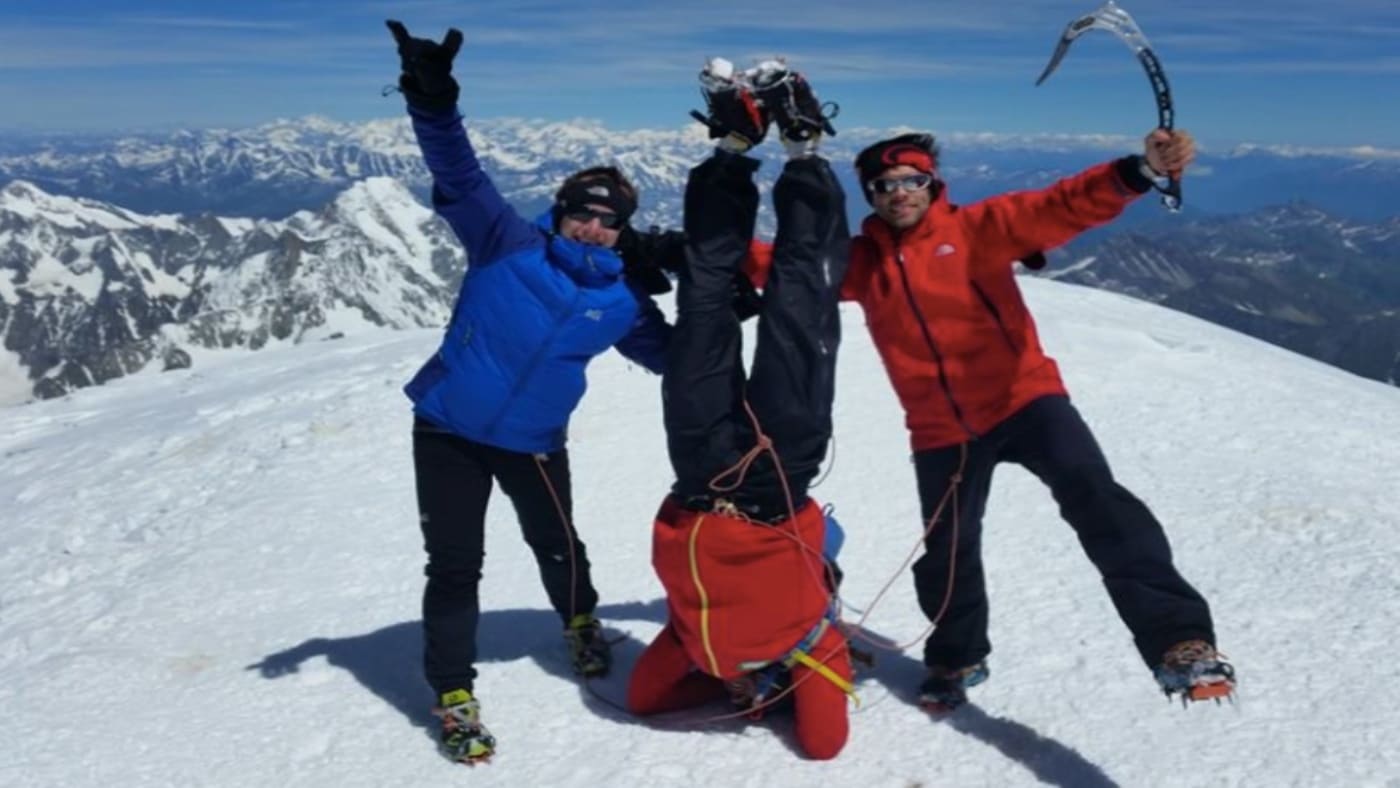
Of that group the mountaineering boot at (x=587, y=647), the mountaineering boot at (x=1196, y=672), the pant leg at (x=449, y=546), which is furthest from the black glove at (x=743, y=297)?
the mountaineering boot at (x=1196, y=672)

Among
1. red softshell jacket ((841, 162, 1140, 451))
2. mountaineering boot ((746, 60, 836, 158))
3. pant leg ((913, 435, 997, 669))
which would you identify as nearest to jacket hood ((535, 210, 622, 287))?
mountaineering boot ((746, 60, 836, 158))

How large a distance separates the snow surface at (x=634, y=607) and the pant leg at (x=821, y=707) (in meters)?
0.09

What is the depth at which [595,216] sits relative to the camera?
5.05 meters

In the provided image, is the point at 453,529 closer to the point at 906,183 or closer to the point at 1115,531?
the point at 906,183

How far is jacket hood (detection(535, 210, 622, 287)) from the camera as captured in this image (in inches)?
198

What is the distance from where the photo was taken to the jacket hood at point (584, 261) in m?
5.02

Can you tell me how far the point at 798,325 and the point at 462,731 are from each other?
2769 millimetres

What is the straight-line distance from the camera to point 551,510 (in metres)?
5.77

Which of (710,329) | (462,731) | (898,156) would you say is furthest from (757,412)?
(462,731)

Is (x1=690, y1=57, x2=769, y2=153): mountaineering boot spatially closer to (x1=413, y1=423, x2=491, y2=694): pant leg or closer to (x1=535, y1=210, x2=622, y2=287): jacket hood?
(x1=535, y1=210, x2=622, y2=287): jacket hood

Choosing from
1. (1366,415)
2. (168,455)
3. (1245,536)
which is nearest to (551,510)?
(1245,536)

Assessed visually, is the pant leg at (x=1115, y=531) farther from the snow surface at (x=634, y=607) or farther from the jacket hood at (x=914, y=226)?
the jacket hood at (x=914, y=226)

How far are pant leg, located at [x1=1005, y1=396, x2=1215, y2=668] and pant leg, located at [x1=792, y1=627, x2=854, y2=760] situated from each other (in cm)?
136

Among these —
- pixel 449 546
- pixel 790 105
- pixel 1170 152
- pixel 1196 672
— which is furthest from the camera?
pixel 449 546
